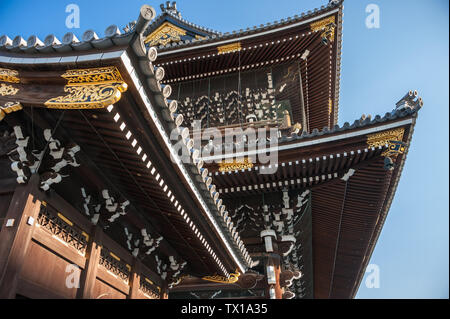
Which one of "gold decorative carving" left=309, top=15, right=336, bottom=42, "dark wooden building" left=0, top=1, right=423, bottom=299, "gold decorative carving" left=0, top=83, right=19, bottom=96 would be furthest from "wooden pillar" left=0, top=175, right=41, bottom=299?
"gold decorative carving" left=309, top=15, right=336, bottom=42

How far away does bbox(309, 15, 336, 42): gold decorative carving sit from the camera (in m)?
11.8

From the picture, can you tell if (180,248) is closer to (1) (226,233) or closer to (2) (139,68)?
(1) (226,233)

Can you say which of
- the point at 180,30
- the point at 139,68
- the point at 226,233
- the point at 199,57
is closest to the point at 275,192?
the point at 226,233

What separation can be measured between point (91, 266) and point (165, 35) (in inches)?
487

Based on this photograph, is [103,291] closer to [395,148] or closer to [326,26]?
[395,148]

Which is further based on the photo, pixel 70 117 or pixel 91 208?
pixel 91 208

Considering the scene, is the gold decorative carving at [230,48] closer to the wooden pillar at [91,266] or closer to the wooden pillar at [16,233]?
the wooden pillar at [91,266]

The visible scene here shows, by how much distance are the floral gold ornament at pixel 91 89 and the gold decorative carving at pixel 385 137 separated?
680 centimetres

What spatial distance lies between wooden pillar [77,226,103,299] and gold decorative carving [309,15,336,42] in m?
9.56

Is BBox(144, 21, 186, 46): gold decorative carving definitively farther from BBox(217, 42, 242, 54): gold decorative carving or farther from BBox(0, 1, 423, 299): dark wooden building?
BBox(217, 42, 242, 54): gold decorative carving

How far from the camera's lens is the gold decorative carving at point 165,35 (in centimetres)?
1558
